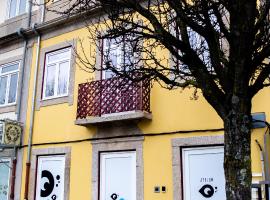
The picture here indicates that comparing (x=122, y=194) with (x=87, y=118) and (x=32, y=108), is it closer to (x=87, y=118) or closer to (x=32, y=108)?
(x=87, y=118)

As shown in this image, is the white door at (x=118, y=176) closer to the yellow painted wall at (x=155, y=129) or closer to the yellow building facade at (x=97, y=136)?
the yellow building facade at (x=97, y=136)

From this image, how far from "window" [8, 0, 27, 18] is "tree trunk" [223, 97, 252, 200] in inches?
374

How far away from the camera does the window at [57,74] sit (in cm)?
1056

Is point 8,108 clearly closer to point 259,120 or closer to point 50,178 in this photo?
point 50,178

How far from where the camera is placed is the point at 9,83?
38.9 feet

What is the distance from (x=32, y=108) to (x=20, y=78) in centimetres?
117

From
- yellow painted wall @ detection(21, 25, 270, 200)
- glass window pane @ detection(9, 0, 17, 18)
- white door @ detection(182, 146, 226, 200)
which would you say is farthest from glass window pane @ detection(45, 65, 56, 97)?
white door @ detection(182, 146, 226, 200)

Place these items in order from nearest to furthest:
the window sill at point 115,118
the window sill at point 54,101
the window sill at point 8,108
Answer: the window sill at point 115,118, the window sill at point 54,101, the window sill at point 8,108

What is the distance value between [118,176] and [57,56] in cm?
391

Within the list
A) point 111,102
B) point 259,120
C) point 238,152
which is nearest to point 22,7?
point 111,102

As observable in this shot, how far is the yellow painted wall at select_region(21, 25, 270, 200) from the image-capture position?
7.94 meters

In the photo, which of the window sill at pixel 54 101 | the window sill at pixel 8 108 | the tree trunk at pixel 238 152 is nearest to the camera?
the tree trunk at pixel 238 152

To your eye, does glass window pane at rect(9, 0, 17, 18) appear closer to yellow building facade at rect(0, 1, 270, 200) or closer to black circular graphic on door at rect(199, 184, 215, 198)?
yellow building facade at rect(0, 1, 270, 200)

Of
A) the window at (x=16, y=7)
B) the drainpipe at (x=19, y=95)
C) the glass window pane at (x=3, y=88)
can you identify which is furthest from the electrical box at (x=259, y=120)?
the window at (x=16, y=7)
